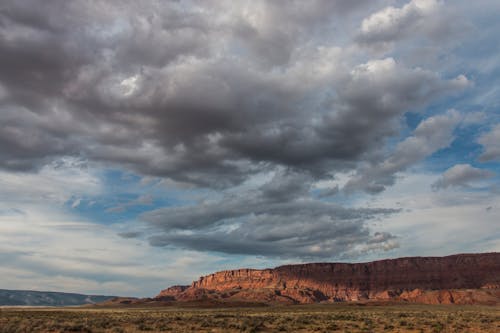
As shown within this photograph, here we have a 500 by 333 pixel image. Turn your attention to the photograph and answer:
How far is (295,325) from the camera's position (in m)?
41.0

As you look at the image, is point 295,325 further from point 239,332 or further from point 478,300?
point 478,300

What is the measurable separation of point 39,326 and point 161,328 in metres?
11.0

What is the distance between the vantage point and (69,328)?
36.3 meters

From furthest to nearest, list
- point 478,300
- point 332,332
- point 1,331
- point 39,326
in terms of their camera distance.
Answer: point 478,300
point 39,326
point 332,332
point 1,331

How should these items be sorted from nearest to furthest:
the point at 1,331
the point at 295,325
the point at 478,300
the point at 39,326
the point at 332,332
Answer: the point at 1,331
the point at 332,332
the point at 39,326
the point at 295,325
the point at 478,300

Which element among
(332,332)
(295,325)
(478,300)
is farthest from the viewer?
(478,300)

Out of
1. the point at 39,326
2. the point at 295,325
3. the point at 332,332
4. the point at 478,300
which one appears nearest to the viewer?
the point at 332,332

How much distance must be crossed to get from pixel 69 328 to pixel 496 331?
3723 centimetres

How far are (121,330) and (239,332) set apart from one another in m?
9.55

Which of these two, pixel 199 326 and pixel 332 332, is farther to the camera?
pixel 199 326

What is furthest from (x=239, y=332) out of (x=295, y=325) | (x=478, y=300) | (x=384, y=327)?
(x=478, y=300)

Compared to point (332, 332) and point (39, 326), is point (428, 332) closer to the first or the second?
point (332, 332)

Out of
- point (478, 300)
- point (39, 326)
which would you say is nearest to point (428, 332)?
point (39, 326)

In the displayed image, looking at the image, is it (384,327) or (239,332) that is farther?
(384,327)
